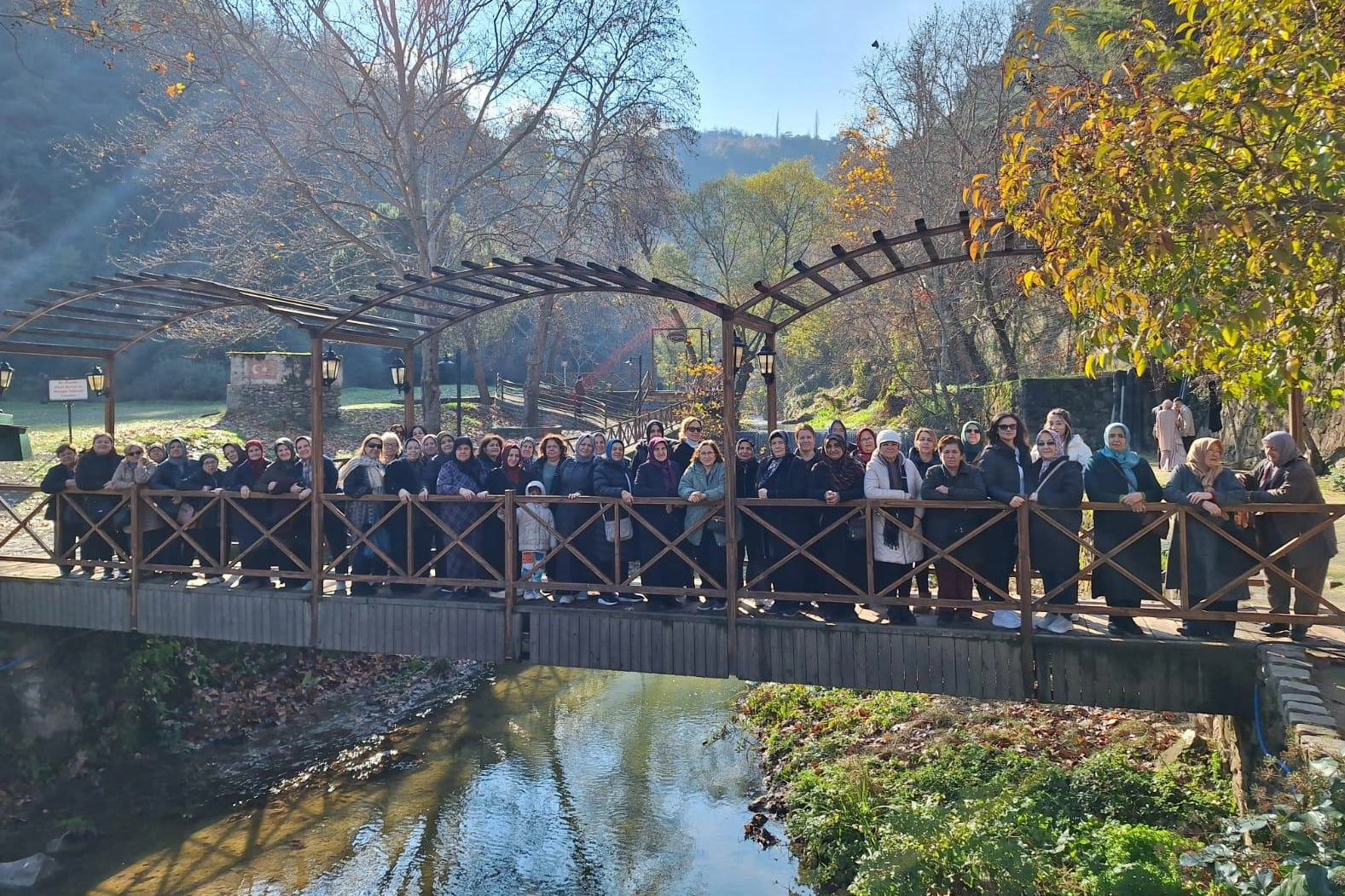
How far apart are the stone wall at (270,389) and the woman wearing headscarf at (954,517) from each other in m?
19.7

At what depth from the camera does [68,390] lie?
15.4m

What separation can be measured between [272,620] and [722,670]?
4209mm

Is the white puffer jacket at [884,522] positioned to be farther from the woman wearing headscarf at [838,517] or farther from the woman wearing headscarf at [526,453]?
the woman wearing headscarf at [526,453]

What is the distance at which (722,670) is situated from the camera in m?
6.83

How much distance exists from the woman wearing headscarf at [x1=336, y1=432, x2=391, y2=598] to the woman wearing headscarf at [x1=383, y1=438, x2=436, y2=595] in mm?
90

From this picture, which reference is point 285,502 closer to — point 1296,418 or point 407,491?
point 407,491

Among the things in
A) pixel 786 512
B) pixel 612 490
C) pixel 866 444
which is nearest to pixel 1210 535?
pixel 866 444

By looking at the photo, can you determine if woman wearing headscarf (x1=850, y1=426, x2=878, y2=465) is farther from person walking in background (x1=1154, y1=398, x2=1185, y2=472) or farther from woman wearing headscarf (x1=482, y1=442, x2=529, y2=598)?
person walking in background (x1=1154, y1=398, x2=1185, y2=472)

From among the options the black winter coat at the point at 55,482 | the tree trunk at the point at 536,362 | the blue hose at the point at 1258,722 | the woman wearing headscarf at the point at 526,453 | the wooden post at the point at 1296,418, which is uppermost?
the tree trunk at the point at 536,362

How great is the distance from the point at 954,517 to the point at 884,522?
1.60ft

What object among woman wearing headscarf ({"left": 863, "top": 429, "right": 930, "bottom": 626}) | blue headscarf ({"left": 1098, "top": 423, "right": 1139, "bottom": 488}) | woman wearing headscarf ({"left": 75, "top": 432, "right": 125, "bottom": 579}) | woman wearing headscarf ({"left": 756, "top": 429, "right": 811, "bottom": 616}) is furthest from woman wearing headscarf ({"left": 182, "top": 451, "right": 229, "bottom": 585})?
blue headscarf ({"left": 1098, "top": 423, "right": 1139, "bottom": 488})

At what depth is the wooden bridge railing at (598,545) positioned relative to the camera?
589 cm

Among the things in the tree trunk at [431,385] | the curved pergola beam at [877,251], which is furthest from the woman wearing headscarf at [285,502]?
the tree trunk at [431,385]

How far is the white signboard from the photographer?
15086 millimetres
